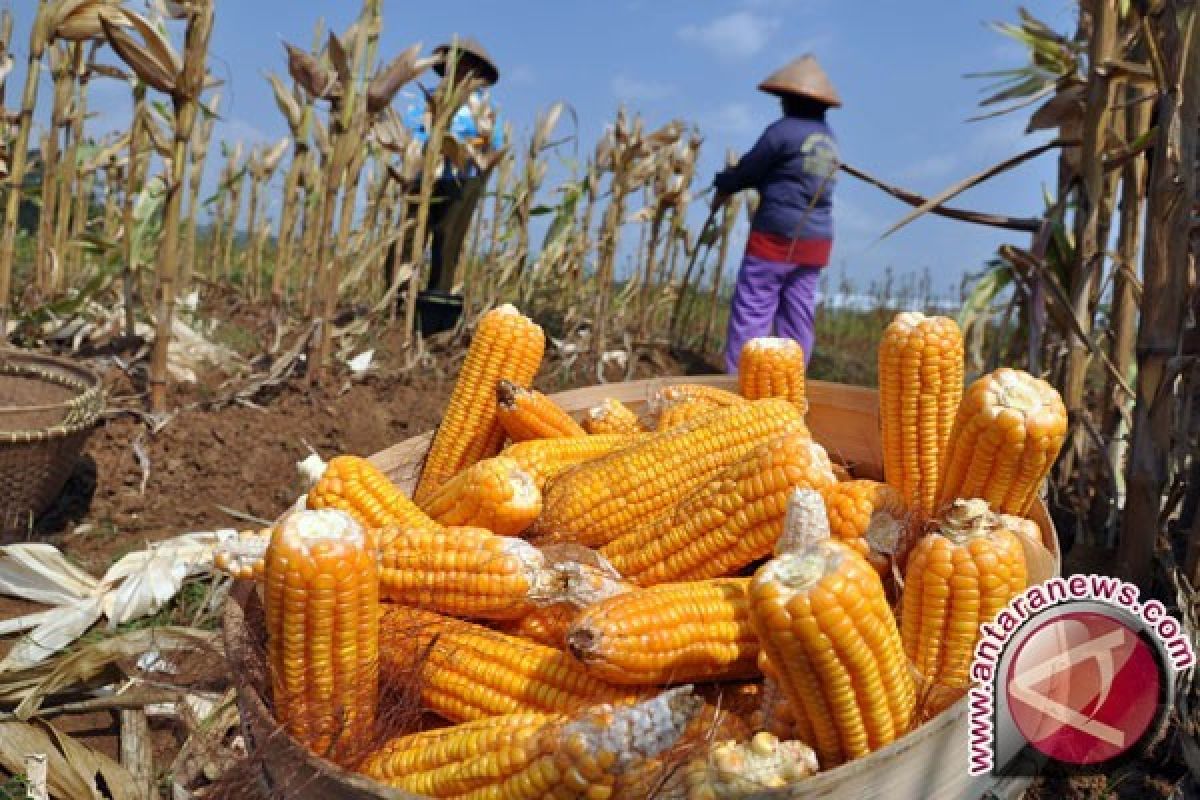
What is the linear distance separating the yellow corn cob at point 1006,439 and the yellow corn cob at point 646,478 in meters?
0.36

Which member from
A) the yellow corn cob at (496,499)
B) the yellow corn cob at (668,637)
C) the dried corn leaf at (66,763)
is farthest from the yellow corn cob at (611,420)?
the dried corn leaf at (66,763)

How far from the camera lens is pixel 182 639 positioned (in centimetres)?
238

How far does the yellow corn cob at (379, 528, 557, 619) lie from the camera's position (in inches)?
65.5

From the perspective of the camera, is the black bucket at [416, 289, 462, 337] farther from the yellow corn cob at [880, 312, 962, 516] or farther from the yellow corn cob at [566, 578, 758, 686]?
the yellow corn cob at [566, 578, 758, 686]

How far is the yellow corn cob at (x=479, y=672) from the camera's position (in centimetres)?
154

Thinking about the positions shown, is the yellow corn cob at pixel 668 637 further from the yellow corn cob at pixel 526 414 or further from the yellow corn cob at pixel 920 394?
the yellow corn cob at pixel 526 414

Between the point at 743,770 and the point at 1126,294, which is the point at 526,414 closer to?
the point at 743,770

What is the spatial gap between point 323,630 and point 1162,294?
2.62m

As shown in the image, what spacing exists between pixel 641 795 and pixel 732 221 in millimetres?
8661

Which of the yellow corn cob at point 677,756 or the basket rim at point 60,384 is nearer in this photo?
the yellow corn cob at point 677,756

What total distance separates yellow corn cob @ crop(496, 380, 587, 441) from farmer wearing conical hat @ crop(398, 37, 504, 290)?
207 inches

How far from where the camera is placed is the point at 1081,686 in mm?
1719

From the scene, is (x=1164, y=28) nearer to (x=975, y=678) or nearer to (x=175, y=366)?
(x=975, y=678)

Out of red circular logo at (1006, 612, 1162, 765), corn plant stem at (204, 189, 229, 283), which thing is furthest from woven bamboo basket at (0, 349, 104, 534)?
corn plant stem at (204, 189, 229, 283)
